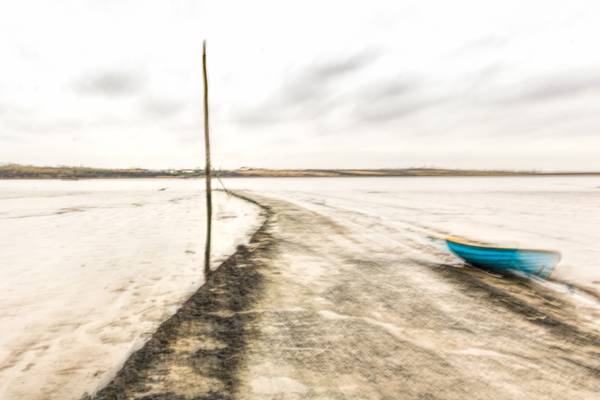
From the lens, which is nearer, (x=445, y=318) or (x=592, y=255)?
(x=445, y=318)

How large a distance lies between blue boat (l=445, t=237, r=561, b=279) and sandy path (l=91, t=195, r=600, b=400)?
2.02 feet

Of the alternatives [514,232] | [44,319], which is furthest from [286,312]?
[514,232]

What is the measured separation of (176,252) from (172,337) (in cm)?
808

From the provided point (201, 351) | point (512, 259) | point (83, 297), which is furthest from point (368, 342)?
point (83, 297)

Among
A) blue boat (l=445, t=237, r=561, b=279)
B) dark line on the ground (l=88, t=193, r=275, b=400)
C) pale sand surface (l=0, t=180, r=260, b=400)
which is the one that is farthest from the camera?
blue boat (l=445, t=237, r=561, b=279)

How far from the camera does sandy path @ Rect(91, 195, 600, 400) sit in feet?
13.9

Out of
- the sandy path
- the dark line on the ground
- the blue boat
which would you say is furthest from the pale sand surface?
the blue boat

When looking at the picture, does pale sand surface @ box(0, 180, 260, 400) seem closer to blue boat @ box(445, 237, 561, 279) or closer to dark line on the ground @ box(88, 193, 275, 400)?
dark line on the ground @ box(88, 193, 275, 400)

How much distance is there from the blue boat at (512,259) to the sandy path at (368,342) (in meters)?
0.62

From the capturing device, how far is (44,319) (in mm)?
6789

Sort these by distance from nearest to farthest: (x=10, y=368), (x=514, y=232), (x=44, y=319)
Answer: (x=10, y=368)
(x=44, y=319)
(x=514, y=232)

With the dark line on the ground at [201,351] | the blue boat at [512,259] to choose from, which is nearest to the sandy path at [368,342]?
the dark line on the ground at [201,351]

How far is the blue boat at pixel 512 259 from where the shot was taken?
9.29 metres

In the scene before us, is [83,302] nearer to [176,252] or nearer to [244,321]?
[244,321]
